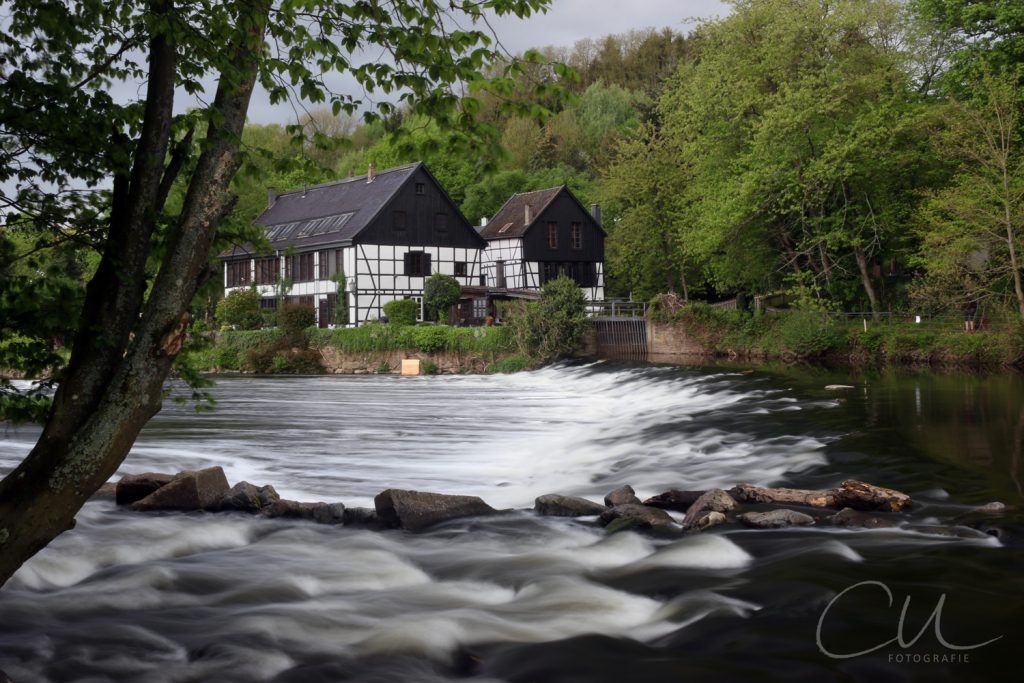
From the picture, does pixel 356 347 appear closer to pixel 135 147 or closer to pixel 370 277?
pixel 370 277

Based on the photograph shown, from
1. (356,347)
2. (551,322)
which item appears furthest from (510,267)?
Answer: (551,322)

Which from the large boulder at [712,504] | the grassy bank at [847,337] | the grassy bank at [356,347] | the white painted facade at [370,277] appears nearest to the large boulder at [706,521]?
the large boulder at [712,504]

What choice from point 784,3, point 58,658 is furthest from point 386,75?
point 784,3

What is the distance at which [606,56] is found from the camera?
307 feet

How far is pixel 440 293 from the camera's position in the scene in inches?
→ 1893

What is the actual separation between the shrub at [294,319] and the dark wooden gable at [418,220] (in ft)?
19.7

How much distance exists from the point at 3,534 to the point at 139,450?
13392 mm

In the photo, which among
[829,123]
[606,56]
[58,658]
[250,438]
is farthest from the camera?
[606,56]

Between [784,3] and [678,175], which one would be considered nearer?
[784,3]

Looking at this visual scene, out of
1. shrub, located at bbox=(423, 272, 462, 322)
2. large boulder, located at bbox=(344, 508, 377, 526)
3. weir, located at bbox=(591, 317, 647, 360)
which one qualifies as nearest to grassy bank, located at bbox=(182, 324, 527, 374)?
weir, located at bbox=(591, 317, 647, 360)

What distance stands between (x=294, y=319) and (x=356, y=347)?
3.74 m

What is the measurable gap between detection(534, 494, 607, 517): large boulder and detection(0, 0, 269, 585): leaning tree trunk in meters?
6.46

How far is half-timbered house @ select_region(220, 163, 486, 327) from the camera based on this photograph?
49750 mm

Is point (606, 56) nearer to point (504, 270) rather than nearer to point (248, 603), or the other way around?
point (504, 270)
